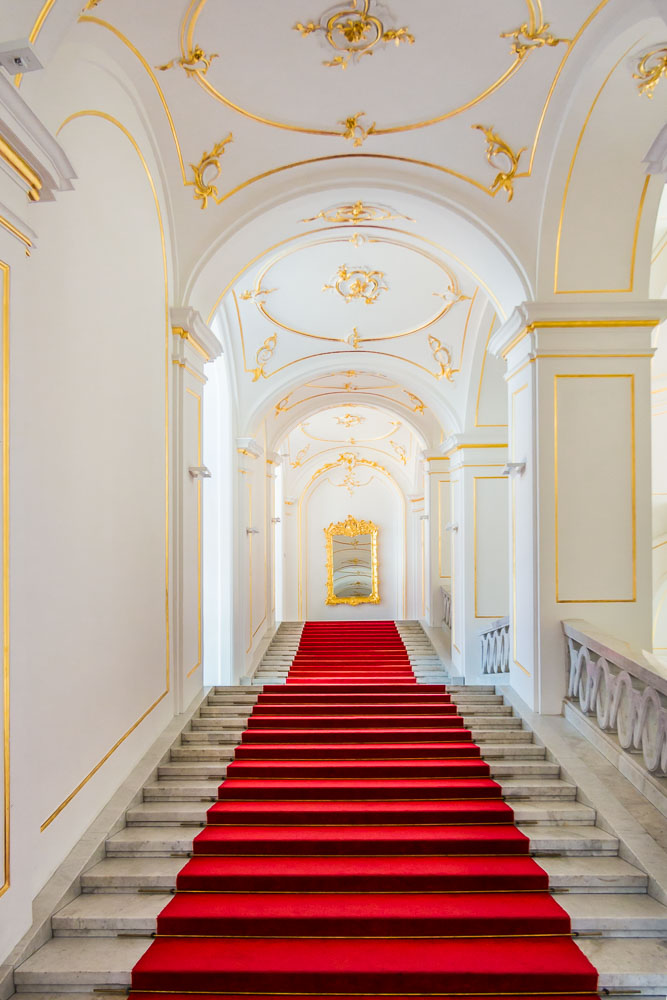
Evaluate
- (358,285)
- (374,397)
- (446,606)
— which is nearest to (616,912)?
(358,285)

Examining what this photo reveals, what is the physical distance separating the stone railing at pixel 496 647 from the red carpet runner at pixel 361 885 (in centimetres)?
317

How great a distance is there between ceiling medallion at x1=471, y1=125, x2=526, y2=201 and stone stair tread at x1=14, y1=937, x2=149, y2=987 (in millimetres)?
6267

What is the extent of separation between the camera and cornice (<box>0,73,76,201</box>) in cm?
295

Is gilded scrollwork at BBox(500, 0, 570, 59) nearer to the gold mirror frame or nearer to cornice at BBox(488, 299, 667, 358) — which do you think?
A: cornice at BBox(488, 299, 667, 358)

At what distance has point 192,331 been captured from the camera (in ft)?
22.0

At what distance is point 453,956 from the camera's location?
362cm

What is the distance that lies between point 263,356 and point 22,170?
839 cm

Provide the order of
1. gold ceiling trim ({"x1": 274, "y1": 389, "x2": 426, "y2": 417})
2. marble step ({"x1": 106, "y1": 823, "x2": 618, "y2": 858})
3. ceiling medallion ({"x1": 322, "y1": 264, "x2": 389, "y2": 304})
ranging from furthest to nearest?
1. gold ceiling trim ({"x1": 274, "y1": 389, "x2": 426, "y2": 417})
2. ceiling medallion ({"x1": 322, "y1": 264, "x2": 389, "y2": 304})
3. marble step ({"x1": 106, "y1": 823, "x2": 618, "y2": 858})

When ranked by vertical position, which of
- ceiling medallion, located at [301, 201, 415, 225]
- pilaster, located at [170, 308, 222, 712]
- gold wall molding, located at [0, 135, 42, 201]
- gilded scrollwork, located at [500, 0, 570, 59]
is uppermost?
gilded scrollwork, located at [500, 0, 570, 59]

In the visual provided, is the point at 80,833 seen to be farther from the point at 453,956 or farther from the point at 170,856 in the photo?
the point at 453,956

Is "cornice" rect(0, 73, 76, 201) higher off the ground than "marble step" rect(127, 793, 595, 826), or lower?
higher

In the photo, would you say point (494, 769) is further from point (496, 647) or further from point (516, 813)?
point (496, 647)

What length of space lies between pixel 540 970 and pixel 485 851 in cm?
107

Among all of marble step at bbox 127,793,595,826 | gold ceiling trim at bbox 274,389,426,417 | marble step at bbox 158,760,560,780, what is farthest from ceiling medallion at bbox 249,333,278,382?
marble step at bbox 127,793,595,826
